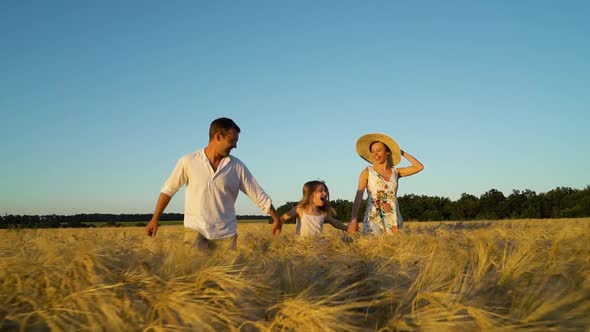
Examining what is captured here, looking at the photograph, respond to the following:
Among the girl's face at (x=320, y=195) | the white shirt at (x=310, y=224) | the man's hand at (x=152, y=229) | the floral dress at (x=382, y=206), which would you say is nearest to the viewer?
the man's hand at (x=152, y=229)

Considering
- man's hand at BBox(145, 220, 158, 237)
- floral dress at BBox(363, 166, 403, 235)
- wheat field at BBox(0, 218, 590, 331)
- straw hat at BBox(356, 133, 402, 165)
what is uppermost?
straw hat at BBox(356, 133, 402, 165)

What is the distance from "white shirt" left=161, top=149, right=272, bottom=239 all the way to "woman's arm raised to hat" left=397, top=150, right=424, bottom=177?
10.9 ft

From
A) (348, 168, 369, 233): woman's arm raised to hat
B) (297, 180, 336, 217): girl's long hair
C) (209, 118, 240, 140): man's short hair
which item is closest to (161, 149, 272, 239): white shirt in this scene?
(209, 118, 240, 140): man's short hair

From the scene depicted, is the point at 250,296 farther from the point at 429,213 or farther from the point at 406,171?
the point at 429,213

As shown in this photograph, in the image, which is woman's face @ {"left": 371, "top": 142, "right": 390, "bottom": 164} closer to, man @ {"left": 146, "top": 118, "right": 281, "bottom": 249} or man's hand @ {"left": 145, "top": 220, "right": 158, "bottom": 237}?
man @ {"left": 146, "top": 118, "right": 281, "bottom": 249}

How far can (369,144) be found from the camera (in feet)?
28.2

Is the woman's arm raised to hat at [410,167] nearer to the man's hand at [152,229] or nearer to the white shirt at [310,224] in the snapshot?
A: the white shirt at [310,224]

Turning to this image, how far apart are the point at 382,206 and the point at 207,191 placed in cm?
332

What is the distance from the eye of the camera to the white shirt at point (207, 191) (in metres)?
5.43

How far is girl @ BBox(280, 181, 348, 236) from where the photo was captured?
314 inches

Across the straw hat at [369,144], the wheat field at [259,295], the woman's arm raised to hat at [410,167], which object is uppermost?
the straw hat at [369,144]

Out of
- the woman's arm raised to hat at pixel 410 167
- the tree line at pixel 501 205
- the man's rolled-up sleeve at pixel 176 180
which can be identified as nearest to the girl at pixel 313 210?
the woman's arm raised to hat at pixel 410 167

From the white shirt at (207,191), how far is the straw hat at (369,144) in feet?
10.8

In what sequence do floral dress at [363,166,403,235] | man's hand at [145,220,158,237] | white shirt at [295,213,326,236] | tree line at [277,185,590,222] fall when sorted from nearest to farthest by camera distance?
man's hand at [145,220,158,237]
floral dress at [363,166,403,235]
white shirt at [295,213,326,236]
tree line at [277,185,590,222]
